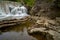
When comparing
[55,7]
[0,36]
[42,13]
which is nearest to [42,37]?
[0,36]

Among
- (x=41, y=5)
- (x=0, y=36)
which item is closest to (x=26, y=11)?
(x=41, y=5)

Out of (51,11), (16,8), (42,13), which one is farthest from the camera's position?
(16,8)

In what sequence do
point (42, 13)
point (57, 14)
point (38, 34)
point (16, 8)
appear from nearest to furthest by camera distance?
point (38, 34) < point (57, 14) < point (42, 13) < point (16, 8)

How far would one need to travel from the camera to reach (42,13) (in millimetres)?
11367

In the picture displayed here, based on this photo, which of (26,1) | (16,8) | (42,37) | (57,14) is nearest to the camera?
(42,37)

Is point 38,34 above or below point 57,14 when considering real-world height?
below

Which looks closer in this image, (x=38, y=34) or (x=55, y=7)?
(x=38, y=34)

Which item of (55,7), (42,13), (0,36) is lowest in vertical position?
(0,36)

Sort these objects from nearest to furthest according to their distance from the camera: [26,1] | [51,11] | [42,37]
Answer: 1. [42,37]
2. [51,11]
3. [26,1]

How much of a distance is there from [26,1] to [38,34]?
14.3 m

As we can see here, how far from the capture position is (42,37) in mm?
6746

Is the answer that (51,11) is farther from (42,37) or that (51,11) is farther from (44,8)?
(42,37)

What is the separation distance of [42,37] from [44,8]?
17.3ft

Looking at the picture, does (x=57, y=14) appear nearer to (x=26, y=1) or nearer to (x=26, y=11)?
(x=26, y=11)
